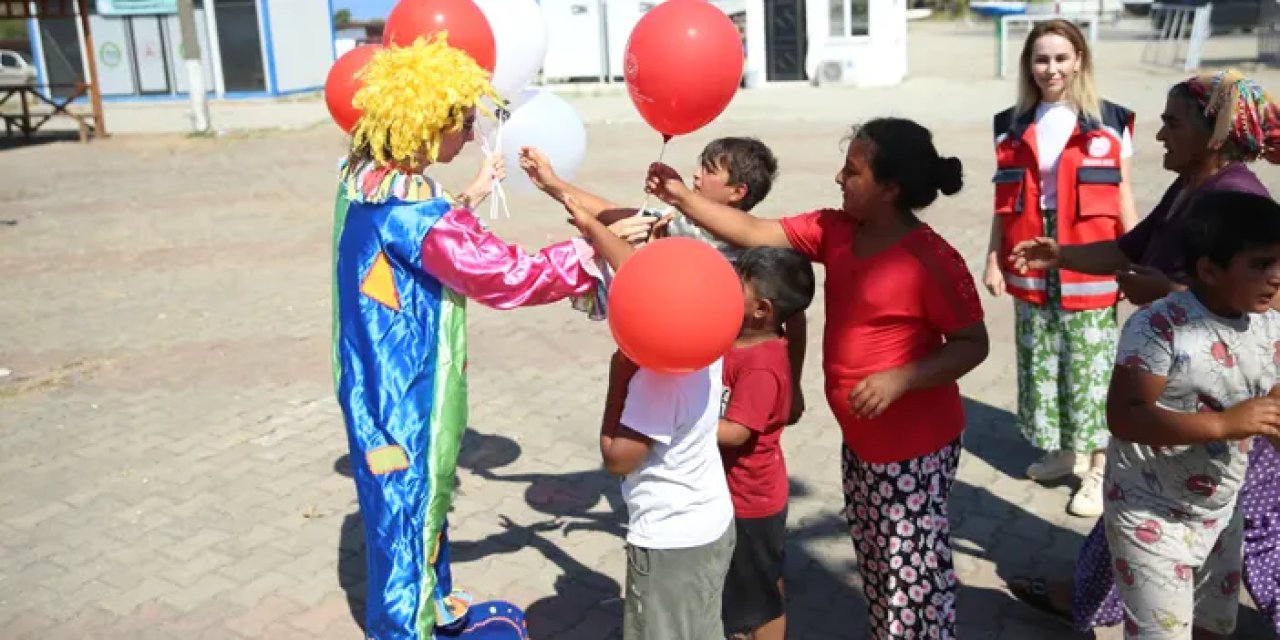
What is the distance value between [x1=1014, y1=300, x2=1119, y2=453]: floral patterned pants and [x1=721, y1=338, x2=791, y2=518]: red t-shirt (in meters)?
1.95

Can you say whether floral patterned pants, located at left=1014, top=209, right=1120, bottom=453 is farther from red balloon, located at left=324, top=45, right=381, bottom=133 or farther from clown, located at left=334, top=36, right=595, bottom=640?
red balloon, located at left=324, top=45, right=381, bottom=133

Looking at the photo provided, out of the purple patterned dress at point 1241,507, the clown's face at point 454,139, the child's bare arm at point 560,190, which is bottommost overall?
the purple patterned dress at point 1241,507

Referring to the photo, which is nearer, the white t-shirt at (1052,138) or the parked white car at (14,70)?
the white t-shirt at (1052,138)

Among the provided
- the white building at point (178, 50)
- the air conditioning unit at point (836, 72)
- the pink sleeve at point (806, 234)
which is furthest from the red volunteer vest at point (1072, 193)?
the white building at point (178, 50)

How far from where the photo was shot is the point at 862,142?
3.03m

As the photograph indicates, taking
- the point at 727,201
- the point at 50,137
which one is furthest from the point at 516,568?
the point at 50,137

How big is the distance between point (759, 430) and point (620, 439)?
1.91ft

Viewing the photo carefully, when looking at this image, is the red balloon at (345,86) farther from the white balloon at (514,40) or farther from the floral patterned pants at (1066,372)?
the floral patterned pants at (1066,372)

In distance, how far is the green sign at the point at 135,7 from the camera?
28188 mm

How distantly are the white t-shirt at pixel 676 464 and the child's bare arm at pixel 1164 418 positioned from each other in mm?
1040

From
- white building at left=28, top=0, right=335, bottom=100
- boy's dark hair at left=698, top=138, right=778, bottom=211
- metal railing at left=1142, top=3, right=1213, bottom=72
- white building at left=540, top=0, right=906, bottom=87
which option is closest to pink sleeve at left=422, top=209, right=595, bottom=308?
boy's dark hair at left=698, top=138, right=778, bottom=211

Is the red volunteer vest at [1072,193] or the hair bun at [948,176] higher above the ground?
the hair bun at [948,176]

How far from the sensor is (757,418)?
10.3ft

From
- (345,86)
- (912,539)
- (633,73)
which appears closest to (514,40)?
(345,86)
